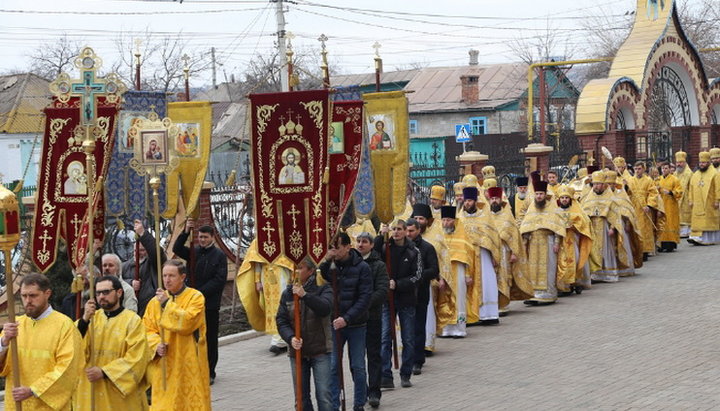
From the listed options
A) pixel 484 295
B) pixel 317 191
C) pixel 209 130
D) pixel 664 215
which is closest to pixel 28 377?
pixel 317 191

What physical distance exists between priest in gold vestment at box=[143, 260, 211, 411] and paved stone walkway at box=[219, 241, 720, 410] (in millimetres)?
1574

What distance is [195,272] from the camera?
11.5 m

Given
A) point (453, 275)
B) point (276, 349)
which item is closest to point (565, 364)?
point (453, 275)

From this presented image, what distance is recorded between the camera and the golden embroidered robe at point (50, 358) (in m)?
7.41

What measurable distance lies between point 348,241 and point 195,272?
228 cm

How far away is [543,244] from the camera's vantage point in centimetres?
1639

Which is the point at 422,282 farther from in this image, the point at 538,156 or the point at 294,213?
the point at 538,156

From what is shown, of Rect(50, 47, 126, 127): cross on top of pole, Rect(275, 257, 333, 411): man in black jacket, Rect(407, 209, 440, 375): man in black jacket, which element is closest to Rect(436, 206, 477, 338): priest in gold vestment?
Rect(407, 209, 440, 375): man in black jacket

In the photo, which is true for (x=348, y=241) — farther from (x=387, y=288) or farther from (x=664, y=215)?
(x=664, y=215)

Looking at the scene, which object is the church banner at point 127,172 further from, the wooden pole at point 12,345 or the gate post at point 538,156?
the gate post at point 538,156

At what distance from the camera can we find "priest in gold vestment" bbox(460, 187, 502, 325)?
48.2ft

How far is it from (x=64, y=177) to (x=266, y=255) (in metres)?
1.87

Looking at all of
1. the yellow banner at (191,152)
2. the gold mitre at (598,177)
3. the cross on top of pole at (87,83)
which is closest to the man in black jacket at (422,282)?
the yellow banner at (191,152)

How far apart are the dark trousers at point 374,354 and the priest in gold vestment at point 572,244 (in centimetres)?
675
